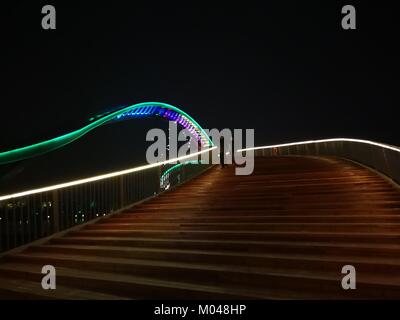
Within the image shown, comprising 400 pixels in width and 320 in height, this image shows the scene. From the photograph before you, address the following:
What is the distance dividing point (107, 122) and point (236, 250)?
14.0 metres

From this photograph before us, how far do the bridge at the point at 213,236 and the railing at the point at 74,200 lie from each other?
0.03 meters

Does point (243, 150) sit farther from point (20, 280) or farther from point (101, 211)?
point (20, 280)

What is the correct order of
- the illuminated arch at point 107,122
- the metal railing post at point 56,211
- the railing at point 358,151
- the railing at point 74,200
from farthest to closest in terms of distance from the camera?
the illuminated arch at point 107,122 → the railing at point 358,151 → the metal railing post at point 56,211 → the railing at point 74,200

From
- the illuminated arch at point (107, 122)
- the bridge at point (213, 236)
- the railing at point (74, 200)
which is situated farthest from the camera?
the illuminated arch at point (107, 122)

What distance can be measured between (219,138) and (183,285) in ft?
32.8

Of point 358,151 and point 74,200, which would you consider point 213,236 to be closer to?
point 74,200

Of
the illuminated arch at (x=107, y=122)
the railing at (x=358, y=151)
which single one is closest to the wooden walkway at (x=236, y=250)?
the railing at (x=358, y=151)

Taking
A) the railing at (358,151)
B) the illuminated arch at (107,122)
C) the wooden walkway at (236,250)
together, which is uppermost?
the illuminated arch at (107,122)

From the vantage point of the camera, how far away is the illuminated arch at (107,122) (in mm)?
9602

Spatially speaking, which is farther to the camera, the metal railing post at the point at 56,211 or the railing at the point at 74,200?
the metal railing post at the point at 56,211

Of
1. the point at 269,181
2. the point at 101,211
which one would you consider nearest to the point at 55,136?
the point at 101,211

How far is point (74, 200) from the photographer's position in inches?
341

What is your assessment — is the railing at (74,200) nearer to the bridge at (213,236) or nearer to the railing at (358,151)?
the bridge at (213,236)

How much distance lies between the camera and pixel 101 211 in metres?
9.48
